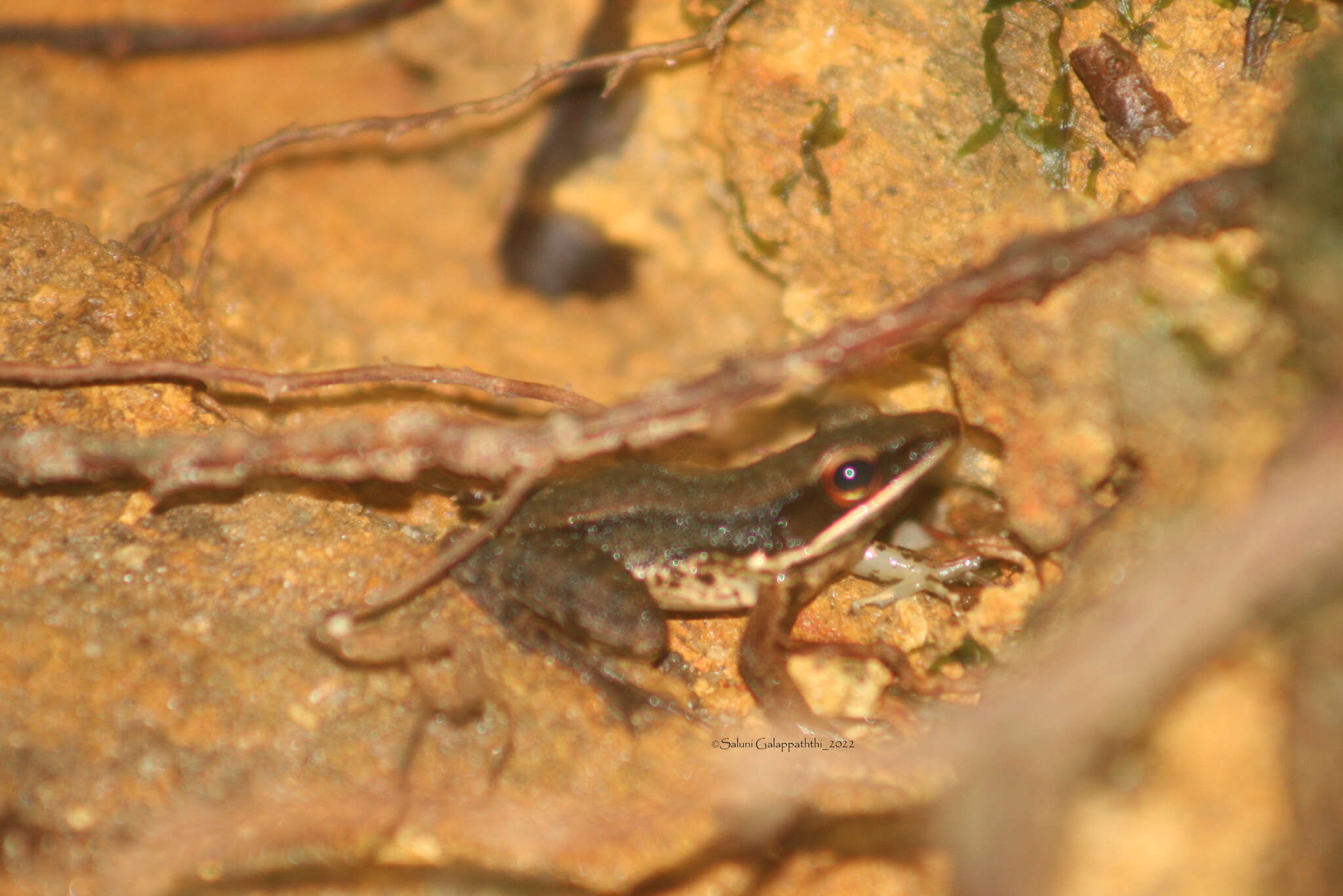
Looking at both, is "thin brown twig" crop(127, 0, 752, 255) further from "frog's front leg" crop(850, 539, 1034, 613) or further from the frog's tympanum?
"frog's front leg" crop(850, 539, 1034, 613)

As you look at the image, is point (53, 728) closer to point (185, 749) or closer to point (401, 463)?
point (185, 749)

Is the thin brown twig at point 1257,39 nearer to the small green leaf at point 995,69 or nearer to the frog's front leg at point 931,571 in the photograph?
the small green leaf at point 995,69

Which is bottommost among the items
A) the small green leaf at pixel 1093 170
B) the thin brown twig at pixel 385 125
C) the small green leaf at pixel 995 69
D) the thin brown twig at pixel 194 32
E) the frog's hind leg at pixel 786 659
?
the frog's hind leg at pixel 786 659

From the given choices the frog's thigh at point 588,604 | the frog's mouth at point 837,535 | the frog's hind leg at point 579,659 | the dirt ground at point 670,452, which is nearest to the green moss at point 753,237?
the dirt ground at point 670,452

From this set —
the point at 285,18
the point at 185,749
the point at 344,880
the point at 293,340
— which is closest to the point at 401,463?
the point at 185,749

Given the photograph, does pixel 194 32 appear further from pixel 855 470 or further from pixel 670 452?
pixel 855 470

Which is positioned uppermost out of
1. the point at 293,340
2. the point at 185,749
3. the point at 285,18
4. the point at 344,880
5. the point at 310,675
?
the point at 285,18

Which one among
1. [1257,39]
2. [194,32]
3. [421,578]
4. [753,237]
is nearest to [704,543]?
[421,578]

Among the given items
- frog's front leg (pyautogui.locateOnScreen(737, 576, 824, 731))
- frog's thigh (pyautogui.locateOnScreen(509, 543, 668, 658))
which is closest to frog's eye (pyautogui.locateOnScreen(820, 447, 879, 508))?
frog's front leg (pyautogui.locateOnScreen(737, 576, 824, 731))
